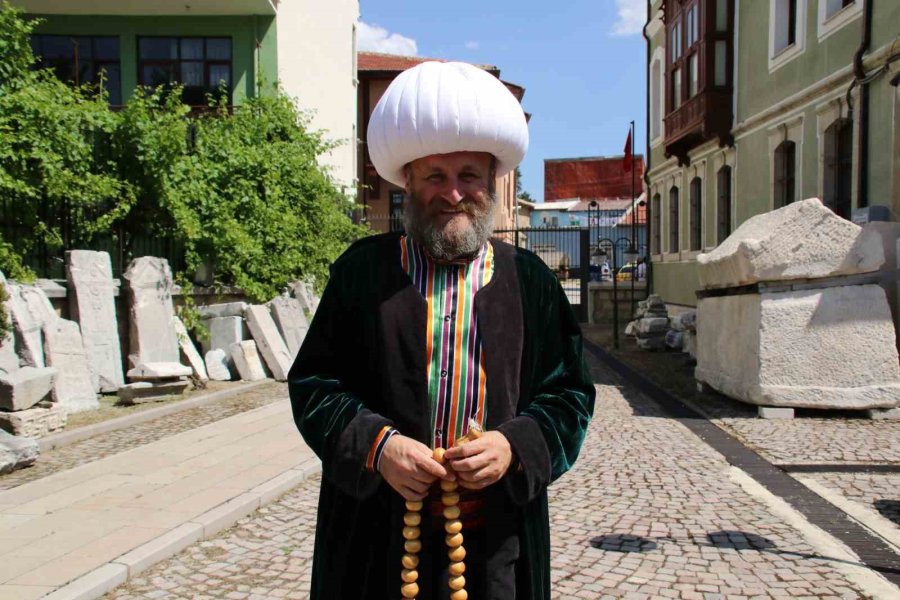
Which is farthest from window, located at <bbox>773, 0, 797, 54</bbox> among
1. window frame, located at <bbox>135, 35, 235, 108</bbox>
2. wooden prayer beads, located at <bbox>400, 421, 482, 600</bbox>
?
wooden prayer beads, located at <bbox>400, 421, 482, 600</bbox>

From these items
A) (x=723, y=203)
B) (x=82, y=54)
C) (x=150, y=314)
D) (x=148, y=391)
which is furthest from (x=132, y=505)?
(x=82, y=54)

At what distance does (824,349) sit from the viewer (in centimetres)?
775

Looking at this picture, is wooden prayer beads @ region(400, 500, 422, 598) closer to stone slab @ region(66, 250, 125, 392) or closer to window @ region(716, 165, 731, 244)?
stone slab @ region(66, 250, 125, 392)

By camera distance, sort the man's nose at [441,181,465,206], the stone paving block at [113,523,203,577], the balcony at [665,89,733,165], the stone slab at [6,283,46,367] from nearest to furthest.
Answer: the man's nose at [441,181,465,206]
the stone paving block at [113,523,203,577]
the stone slab at [6,283,46,367]
the balcony at [665,89,733,165]

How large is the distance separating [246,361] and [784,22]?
1117cm

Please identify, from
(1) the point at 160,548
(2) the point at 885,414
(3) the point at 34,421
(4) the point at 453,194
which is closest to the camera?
(4) the point at 453,194

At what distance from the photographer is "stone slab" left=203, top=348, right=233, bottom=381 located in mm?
11000

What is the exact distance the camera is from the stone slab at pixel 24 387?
273 inches

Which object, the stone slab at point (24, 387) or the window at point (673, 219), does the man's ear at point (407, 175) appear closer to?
the stone slab at point (24, 387)

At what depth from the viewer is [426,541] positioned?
6.27 ft

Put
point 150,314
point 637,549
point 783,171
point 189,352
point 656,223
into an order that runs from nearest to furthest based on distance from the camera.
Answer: point 637,549 → point 150,314 → point 189,352 → point 783,171 → point 656,223

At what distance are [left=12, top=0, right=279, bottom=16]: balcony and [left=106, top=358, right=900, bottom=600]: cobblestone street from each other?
17005mm

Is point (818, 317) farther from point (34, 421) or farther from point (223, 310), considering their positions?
point (223, 310)

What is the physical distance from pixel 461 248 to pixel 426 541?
0.77 m
